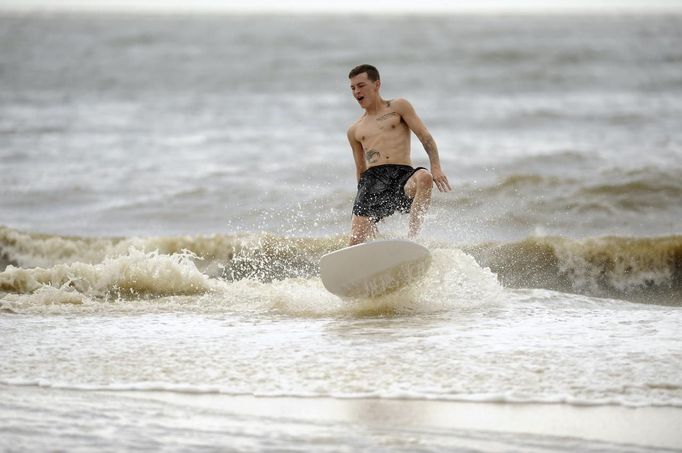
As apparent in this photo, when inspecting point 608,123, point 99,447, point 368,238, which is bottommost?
point 99,447

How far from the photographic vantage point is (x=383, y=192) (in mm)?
7688

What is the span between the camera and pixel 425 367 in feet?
18.3

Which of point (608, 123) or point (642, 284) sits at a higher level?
point (608, 123)

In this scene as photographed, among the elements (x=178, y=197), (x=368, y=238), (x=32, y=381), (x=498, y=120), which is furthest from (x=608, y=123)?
(x=32, y=381)

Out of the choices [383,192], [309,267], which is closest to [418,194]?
[383,192]

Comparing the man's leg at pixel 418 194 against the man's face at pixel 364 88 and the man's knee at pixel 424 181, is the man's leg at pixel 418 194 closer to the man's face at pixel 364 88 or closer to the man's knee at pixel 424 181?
the man's knee at pixel 424 181

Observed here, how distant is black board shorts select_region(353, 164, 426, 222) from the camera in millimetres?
7652

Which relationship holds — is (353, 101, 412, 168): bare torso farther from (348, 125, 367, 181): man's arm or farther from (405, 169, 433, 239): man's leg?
(405, 169, 433, 239): man's leg

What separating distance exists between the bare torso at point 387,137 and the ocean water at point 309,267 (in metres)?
0.90

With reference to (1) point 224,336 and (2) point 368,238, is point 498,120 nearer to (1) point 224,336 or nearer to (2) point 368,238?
(2) point 368,238

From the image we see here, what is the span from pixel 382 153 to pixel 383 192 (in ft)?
1.13

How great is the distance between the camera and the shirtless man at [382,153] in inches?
301

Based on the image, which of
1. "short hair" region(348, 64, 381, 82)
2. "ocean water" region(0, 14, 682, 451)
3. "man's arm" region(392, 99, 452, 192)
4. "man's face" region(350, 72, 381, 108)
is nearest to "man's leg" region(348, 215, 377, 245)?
"ocean water" region(0, 14, 682, 451)

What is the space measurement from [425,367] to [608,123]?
18.2m
